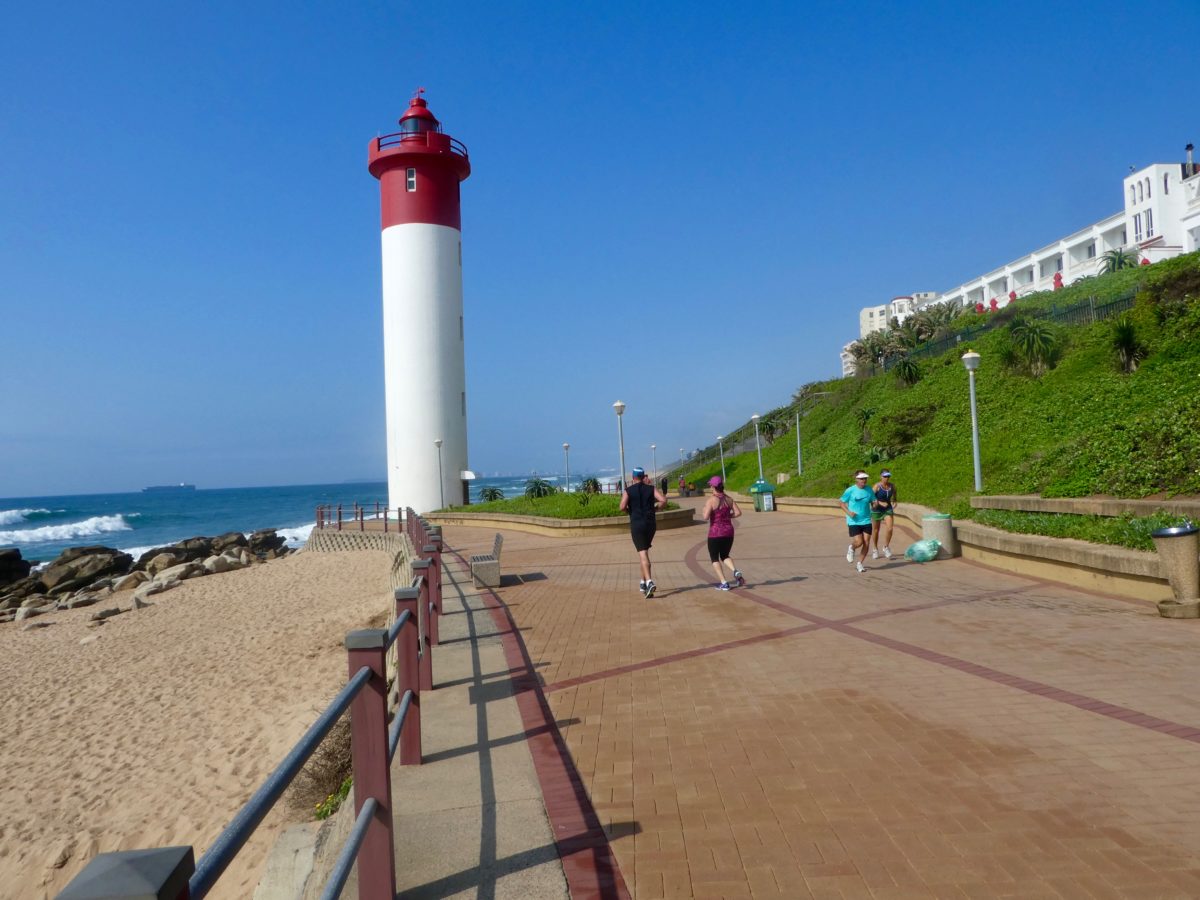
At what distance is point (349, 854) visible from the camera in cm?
263

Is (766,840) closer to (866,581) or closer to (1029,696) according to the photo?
(1029,696)

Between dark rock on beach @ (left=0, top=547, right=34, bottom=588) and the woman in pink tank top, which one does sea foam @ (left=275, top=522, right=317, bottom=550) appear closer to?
dark rock on beach @ (left=0, top=547, right=34, bottom=588)

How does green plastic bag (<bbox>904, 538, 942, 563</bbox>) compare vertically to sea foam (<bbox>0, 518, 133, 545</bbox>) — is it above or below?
above

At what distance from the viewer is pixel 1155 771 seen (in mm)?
4309

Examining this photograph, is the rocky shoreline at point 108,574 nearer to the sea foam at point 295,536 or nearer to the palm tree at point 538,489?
the sea foam at point 295,536

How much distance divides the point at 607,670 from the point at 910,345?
4581cm

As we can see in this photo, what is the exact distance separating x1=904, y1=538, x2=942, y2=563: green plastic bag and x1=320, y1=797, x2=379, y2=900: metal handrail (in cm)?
1190

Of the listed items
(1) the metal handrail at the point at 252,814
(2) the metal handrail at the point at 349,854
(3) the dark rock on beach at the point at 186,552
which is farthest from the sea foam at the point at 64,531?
(1) the metal handrail at the point at 252,814

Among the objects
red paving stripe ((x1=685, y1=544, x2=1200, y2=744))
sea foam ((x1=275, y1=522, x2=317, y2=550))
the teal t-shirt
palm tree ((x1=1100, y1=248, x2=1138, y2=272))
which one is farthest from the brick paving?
palm tree ((x1=1100, y1=248, x2=1138, y2=272))

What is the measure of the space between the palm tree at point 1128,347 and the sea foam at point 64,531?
72.8 m

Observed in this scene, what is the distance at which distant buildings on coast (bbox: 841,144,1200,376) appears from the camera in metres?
47.9

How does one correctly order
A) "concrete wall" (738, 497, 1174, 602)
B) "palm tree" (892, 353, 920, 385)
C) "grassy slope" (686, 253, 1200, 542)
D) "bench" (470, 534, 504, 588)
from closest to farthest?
"concrete wall" (738, 497, 1174, 602)
"grassy slope" (686, 253, 1200, 542)
"bench" (470, 534, 504, 588)
"palm tree" (892, 353, 920, 385)

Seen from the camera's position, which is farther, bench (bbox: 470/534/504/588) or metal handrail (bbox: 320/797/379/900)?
bench (bbox: 470/534/504/588)

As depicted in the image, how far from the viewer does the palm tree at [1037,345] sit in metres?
25.8
